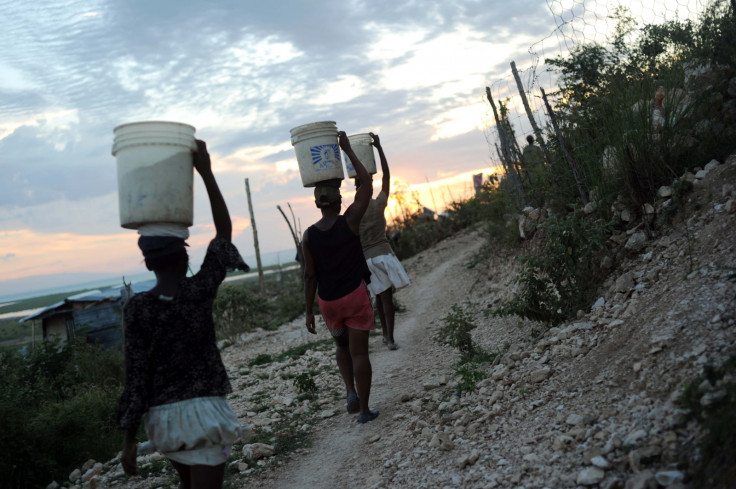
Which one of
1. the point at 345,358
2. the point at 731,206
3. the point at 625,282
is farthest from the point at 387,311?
the point at 731,206

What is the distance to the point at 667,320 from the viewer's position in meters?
3.51

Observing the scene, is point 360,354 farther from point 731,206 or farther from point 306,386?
point 731,206

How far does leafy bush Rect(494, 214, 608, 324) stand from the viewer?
512 cm

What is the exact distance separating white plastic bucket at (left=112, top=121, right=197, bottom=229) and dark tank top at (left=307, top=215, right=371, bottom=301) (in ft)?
6.37

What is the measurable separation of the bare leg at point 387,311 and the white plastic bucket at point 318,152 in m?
2.56

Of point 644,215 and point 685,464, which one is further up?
point 644,215

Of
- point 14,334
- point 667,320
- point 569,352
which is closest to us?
point 667,320

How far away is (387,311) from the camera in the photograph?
7.12 m

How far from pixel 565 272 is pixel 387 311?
243 cm

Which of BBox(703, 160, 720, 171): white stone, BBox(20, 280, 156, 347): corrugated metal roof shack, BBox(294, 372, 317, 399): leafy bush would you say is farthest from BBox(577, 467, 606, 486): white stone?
BBox(20, 280, 156, 347): corrugated metal roof shack

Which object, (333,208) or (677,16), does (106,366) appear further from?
(677,16)

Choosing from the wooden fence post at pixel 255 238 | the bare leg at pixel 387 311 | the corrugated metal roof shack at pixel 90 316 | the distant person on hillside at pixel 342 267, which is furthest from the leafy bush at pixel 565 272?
the wooden fence post at pixel 255 238

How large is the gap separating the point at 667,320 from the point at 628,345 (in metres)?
0.27

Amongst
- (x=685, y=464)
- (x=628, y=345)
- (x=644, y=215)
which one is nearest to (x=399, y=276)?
(x=644, y=215)
